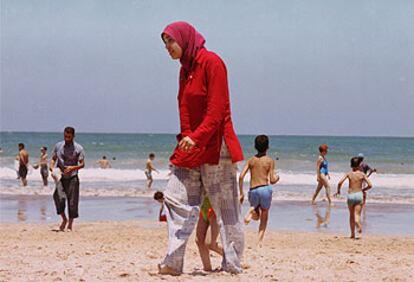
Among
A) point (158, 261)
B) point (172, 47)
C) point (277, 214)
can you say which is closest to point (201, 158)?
point (172, 47)

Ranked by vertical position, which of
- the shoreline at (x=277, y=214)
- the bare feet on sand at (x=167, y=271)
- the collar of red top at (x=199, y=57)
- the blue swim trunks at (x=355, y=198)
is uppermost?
the collar of red top at (x=199, y=57)

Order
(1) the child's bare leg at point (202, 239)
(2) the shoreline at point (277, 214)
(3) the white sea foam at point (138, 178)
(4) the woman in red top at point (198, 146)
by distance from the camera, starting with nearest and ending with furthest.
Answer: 1. (4) the woman in red top at point (198, 146)
2. (1) the child's bare leg at point (202, 239)
3. (2) the shoreline at point (277, 214)
4. (3) the white sea foam at point (138, 178)

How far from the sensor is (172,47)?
521 cm

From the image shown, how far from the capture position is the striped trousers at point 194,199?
17.2ft

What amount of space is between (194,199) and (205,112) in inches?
26.5

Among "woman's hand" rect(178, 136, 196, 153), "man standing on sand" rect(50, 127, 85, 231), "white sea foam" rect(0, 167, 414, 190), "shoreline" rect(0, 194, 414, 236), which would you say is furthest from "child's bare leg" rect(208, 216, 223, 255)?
"white sea foam" rect(0, 167, 414, 190)

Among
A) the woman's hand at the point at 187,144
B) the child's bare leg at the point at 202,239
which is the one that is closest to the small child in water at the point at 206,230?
the child's bare leg at the point at 202,239

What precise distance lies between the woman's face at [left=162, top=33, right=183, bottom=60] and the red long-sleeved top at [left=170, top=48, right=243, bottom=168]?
0.15 meters

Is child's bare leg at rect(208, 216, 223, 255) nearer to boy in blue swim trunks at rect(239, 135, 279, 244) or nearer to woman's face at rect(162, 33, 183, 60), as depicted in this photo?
woman's face at rect(162, 33, 183, 60)

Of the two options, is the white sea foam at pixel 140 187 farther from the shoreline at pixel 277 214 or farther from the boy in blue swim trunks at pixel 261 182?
the boy in blue swim trunks at pixel 261 182

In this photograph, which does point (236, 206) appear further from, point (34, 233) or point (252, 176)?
point (34, 233)

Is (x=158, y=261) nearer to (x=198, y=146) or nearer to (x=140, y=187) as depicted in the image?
(x=198, y=146)

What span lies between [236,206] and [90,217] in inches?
377

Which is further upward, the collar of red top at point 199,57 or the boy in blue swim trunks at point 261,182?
the collar of red top at point 199,57
